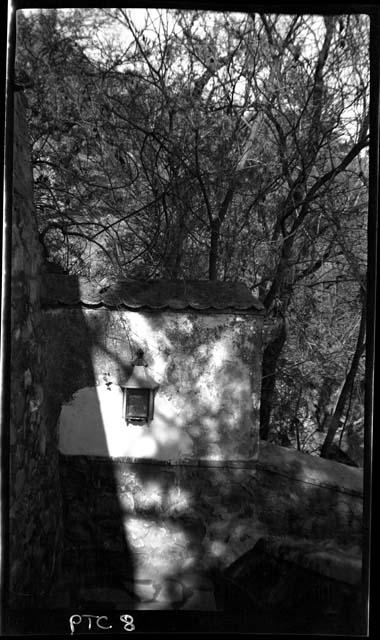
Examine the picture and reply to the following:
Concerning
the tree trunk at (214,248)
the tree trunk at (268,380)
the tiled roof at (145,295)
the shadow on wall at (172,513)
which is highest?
the tree trunk at (214,248)

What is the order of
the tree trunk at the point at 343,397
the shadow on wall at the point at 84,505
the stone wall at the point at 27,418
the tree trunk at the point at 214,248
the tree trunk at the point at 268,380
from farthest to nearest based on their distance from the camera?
1. the tree trunk at the point at 268,380
2. the tree trunk at the point at 343,397
3. the tree trunk at the point at 214,248
4. the shadow on wall at the point at 84,505
5. the stone wall at the point at 27,418

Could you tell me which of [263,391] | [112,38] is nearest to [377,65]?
[112,38]

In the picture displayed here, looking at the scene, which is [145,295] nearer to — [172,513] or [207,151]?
[172,513]

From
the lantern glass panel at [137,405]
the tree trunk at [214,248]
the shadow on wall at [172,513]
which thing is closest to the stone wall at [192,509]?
the shadow on wall at [172,513]

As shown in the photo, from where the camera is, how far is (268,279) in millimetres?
4316

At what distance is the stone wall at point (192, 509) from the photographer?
9.46 feet

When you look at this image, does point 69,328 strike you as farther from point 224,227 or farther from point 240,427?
point 224,227

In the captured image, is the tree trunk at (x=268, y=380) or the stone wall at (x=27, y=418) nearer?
the stone wall at (x=27, y=418)

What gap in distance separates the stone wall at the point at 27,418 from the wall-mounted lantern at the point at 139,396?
50cm

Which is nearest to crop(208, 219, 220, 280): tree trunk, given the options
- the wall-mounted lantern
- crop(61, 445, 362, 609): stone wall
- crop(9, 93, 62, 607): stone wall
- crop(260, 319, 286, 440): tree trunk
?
crop(260, 319, 286, 440): tree trunk

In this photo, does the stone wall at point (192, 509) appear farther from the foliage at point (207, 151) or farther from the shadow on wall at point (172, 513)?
the foliage at point (207, 151)

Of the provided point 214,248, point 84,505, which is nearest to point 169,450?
point 84,505

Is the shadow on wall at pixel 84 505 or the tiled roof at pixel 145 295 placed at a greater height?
the tiled roof at pixel 145 295

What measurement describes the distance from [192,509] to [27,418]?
126 cm
